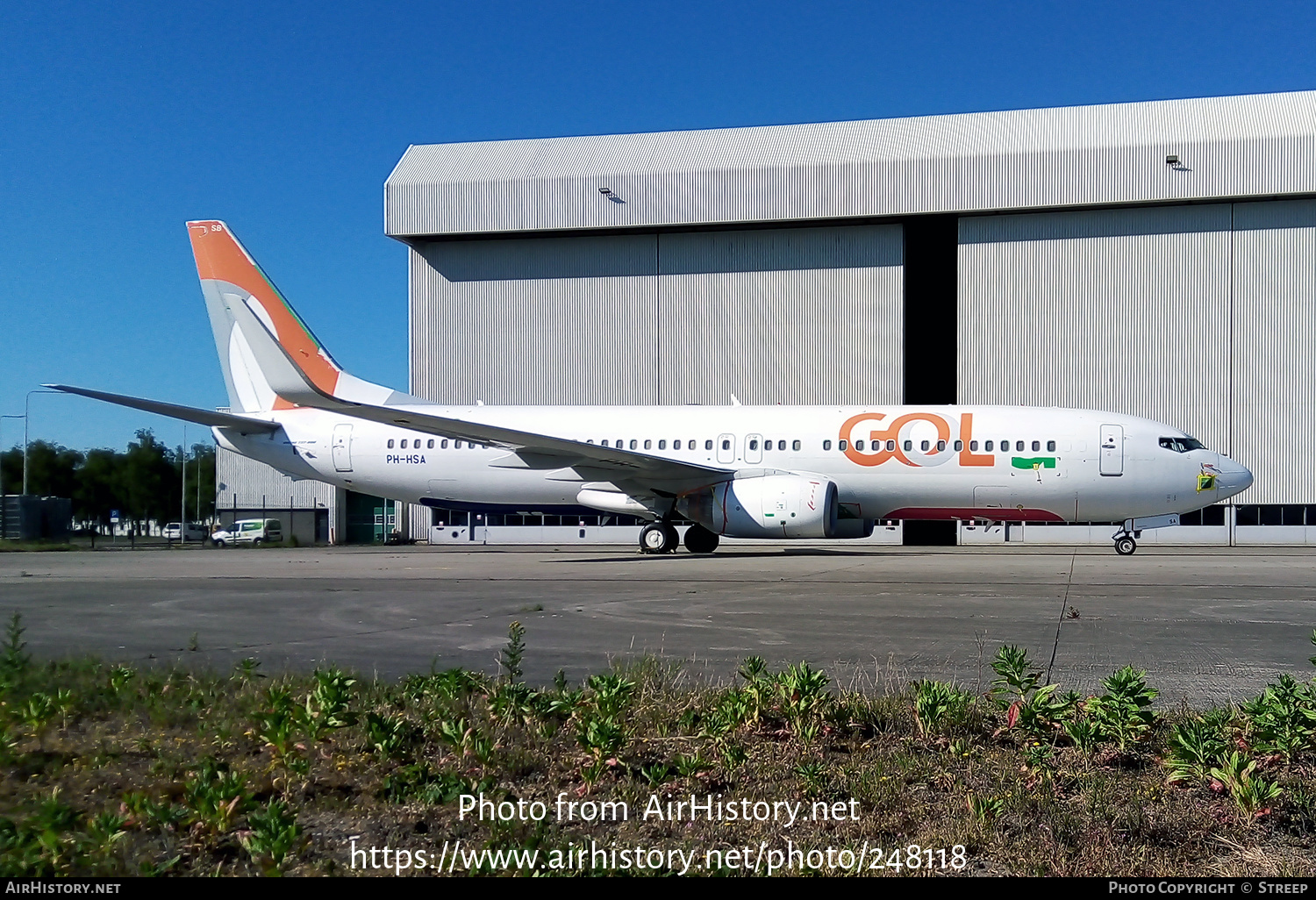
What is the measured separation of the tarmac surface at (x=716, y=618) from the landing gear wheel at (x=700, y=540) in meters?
5.40

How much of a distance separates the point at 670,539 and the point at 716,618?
13.6 m

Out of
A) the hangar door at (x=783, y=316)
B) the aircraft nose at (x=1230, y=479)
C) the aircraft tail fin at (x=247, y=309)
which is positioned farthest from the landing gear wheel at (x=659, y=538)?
the hangar door at (x=783, y=316)

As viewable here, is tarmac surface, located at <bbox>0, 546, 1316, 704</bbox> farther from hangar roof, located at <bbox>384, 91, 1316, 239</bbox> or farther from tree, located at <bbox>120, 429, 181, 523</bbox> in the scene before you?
tree, located at <bbox>120, 429, 181, 523</bbox>

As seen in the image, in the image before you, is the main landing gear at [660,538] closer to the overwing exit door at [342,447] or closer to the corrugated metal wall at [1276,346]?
the overwing exit door at [342,447]

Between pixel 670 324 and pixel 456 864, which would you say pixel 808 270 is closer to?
pixel 670 324

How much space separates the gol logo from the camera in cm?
2292

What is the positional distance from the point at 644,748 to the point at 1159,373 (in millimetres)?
34131

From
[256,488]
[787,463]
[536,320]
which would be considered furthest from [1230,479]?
[256,488]

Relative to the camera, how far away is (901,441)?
2319 cm

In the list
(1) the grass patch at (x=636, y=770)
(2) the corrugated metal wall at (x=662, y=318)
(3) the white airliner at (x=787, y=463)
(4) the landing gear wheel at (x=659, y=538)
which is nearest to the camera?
(1) the grass patch at (x=636, y=770)

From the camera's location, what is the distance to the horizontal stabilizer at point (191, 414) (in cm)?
2069

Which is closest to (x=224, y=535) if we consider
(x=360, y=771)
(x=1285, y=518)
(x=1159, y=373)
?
(x=1159, y=373)

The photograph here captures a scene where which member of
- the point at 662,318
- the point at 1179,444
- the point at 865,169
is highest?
the point at 865,169

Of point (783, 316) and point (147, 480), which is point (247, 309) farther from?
point (147, 480)
